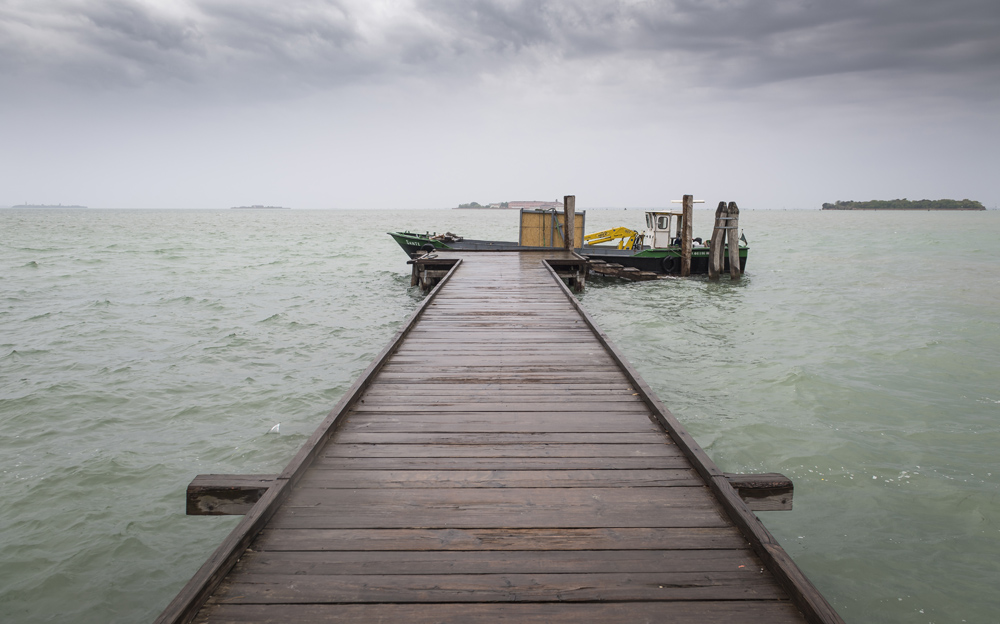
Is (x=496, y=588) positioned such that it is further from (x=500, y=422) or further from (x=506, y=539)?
(x=500, y=422)

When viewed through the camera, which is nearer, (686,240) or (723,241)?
(686,240)

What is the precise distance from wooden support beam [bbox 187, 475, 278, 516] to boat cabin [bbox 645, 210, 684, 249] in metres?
19.3

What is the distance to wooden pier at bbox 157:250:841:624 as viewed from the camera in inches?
92.0

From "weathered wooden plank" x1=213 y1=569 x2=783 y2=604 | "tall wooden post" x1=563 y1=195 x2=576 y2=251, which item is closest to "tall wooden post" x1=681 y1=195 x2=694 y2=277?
"tall wooden post" x1=563 y1=195 x2=576 y2=251

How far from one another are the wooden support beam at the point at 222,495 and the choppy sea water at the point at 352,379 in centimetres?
139

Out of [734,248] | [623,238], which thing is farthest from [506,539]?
[623,238]

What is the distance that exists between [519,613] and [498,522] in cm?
67

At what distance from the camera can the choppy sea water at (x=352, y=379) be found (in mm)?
4250

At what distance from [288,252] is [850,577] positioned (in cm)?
3330

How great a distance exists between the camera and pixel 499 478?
11.3 ft

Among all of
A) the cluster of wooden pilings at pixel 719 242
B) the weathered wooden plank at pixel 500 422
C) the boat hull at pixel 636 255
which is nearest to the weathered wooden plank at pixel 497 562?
the weathered wooden plank at pixel 500 422

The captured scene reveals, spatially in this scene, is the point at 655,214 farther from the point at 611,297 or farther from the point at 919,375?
the point at 919,375

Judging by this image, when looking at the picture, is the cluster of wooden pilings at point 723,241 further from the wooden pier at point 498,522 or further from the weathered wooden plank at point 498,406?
the weathered wooden plank at point 498,406

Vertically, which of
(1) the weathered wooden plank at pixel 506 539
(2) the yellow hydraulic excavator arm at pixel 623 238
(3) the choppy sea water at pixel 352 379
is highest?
(2) the yellow hydraulic excavator arm at pixel 623 238
